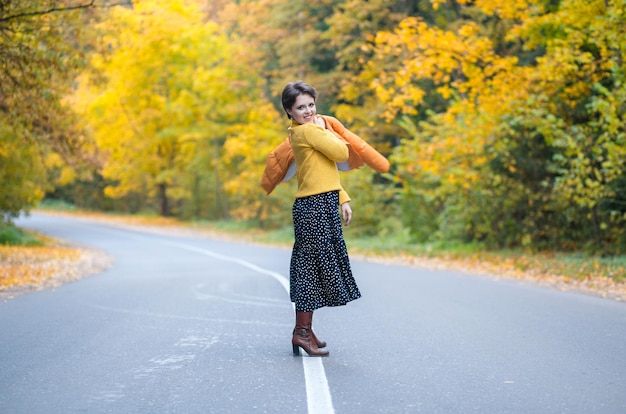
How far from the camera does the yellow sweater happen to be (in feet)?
18.6

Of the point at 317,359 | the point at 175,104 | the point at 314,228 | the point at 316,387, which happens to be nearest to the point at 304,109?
the point at 314,228

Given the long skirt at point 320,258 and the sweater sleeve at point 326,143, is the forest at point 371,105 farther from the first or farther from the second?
the long skirt at point 320,258

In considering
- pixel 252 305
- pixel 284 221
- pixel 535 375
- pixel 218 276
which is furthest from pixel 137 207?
pixel 535 375

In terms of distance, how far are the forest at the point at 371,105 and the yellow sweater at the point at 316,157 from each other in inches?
255

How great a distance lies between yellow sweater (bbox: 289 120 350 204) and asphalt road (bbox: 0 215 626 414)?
1.28 metres

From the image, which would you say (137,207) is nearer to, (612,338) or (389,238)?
(389,238)

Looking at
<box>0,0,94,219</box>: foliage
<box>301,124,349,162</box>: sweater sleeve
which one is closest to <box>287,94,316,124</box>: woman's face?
<box>301,124,349,162</box>: sweater sleeve

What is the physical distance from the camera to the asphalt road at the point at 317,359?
14.8 ft

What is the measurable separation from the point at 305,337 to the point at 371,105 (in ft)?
72.3

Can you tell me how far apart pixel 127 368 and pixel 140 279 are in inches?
302

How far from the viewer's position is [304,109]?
5.75 metres

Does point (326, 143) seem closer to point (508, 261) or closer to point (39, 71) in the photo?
point (39, 71)

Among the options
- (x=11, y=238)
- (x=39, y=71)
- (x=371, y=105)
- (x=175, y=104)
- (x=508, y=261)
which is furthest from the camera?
(x=175, y=104)

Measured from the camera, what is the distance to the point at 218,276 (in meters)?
13.1
